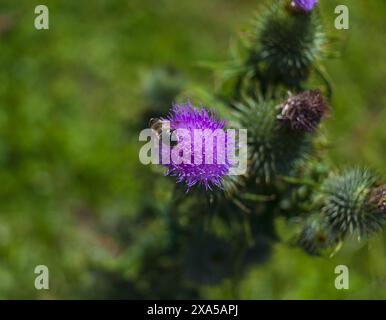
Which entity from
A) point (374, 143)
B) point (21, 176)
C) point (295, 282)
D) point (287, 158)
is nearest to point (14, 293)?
point (21, 176)

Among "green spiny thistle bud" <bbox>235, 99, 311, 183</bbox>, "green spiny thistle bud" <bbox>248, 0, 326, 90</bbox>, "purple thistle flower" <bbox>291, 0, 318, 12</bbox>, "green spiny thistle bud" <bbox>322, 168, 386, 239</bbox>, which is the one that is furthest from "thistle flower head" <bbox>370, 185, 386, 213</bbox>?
"purple thistle flower" <bbox>291, 0, 318, 12</bbox>

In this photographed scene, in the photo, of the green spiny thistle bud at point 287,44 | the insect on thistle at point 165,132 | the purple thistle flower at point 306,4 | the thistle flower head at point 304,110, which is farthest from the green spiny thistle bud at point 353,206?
the insect on thistle at point 165,132

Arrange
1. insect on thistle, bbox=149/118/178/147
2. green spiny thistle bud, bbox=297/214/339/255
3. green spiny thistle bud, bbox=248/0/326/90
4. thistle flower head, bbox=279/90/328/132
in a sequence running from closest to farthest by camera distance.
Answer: insect on thistle, bbox=149/118/178/147 < thistle flower head, bbox=279/90/328/132 < green spiny thistle bud, bbox=297/214/339/255 < green spiny thistle bud, bbox=248/0/326/90

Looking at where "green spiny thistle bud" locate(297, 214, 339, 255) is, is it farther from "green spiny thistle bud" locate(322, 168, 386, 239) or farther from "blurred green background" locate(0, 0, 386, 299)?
"blurred green background" locate(0, 0, 386, 299)

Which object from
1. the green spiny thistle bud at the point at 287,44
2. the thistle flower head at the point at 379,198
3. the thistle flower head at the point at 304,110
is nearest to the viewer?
the thistle flower head at the point at 379,198

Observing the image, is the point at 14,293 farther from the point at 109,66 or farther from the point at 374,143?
the point at 374,143

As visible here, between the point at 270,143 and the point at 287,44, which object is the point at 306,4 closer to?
the point at 287,44

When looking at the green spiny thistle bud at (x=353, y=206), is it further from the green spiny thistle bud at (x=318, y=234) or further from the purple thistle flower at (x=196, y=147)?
the purple thistle flower at (x=196, y=147)
